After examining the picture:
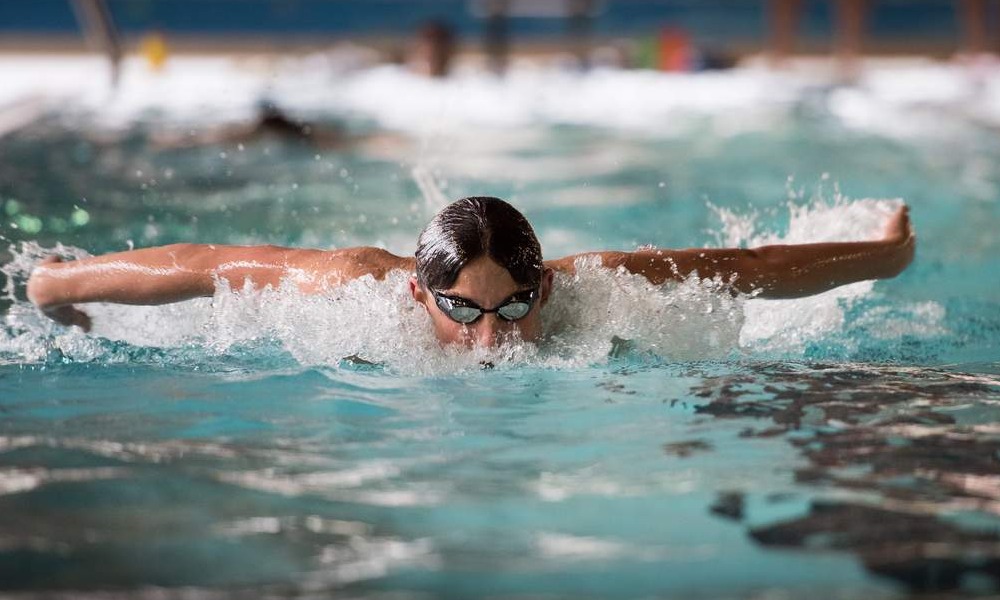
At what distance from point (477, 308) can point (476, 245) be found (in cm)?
16

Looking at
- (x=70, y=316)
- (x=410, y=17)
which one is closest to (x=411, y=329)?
(x=70, y=316)

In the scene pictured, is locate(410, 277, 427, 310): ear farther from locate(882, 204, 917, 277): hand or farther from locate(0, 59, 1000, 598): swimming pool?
locate(882, 204, 917, 277): hand

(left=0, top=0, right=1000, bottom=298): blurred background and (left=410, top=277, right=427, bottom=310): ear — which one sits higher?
(left=0, top=0, right=1000, bottom=298): blurred background

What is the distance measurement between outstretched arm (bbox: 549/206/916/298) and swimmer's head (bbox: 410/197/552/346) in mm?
367

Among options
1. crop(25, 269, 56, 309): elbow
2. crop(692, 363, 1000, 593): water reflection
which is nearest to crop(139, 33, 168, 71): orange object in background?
crop(25, 269, 56, 309): elbow

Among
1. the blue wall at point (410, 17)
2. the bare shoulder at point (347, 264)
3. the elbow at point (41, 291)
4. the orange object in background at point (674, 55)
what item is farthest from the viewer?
the blue wall at point (410, 17)

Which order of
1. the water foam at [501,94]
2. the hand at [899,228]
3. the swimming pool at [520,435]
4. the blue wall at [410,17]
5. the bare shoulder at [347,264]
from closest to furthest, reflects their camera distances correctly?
the swimming pool at [520,435] → the bare shoulder at [347,264] → the hand at [899,228] → the water foam at [501,94] → the blue wall at [410,17]

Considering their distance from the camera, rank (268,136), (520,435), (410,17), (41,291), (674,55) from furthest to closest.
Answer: (410,17) < (674,55) < (268,136) < (41,291) < (520,435)

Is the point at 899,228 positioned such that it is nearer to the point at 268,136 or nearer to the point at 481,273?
the point at 481,273

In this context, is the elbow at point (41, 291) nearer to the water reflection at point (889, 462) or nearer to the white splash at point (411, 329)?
the white splash at point (411, 329)

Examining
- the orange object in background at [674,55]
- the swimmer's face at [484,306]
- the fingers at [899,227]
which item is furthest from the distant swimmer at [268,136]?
the orange object in background at [674,55]

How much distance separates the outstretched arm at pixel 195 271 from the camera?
3248mm

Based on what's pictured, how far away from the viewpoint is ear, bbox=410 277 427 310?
10.2 feet

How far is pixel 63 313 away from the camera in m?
3.50
